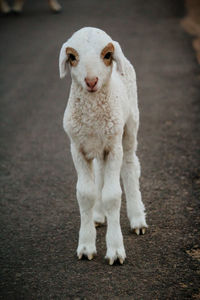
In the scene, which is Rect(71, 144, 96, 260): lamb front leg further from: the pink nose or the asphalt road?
the pink nose

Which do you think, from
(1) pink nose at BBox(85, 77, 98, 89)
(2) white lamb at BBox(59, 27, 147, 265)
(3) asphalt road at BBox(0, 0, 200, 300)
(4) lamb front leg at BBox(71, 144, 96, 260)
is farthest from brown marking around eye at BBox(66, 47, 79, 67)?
(3) asphalt road at BBox(0, 0, 200, 300)

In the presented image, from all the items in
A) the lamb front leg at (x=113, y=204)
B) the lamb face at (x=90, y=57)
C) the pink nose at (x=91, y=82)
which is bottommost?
the lamb front leg at (x=113, y=204)

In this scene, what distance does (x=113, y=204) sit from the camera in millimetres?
4766

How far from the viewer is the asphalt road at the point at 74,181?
4.49 meters

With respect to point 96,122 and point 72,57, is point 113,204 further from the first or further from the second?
point 72,57

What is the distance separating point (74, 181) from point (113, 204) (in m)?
2.08

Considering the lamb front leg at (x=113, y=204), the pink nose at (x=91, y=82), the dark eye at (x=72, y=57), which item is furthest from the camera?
the lamb front leg at (x=113, y=204)

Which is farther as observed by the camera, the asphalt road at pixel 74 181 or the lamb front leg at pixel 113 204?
the lamb front leg at pixel 113 204

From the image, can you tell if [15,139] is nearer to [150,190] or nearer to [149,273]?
[150,190]

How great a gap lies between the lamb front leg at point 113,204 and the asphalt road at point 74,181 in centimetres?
12

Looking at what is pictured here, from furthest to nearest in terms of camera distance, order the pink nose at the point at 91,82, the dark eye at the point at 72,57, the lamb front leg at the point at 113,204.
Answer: the lamb front leg at the point at 113,204 < the dark eye at the point at 72,57 < the pink nose at the point at 91,82

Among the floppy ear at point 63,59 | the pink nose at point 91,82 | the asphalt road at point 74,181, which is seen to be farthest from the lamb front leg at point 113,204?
the floppy ear at point 63,59

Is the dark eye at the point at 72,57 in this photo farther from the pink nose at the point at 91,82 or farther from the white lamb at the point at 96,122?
the pink nose at the point at 91,82

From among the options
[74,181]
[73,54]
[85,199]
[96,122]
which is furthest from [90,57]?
[74,181]
